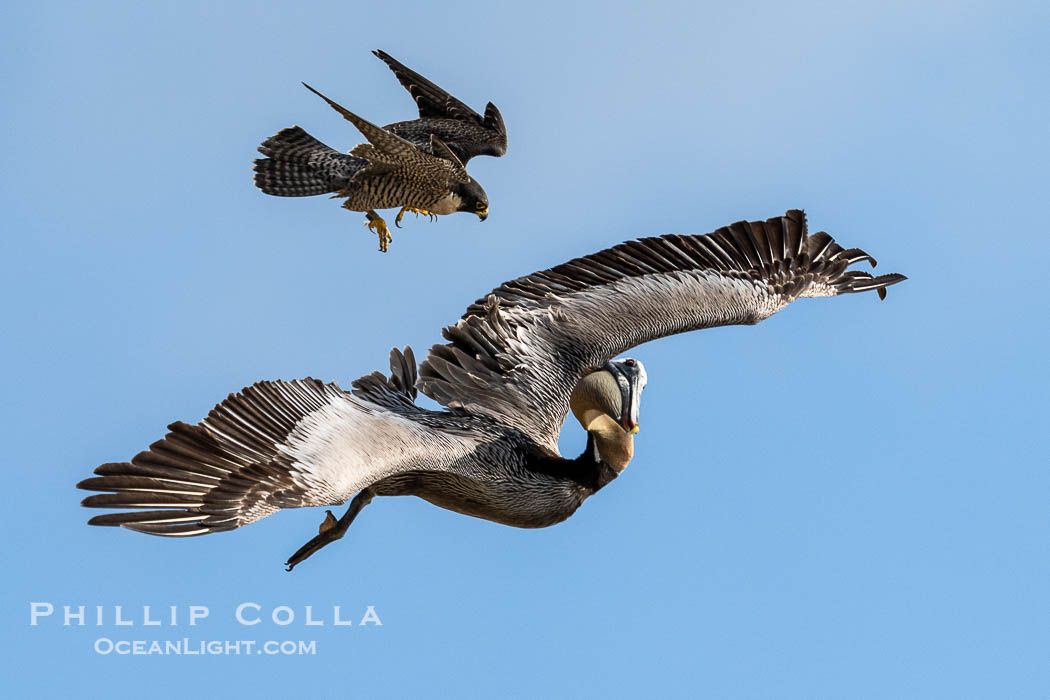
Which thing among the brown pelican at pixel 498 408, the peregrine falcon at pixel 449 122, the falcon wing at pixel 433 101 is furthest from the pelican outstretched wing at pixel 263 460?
the falcon wing at pixel 433 101

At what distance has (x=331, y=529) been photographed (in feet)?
33.4

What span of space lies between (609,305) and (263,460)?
13.4 ft

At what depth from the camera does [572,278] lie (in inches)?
506

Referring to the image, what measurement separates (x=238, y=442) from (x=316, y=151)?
5.74 metres

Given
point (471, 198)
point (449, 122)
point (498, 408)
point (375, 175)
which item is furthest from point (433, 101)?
point (498, 408)

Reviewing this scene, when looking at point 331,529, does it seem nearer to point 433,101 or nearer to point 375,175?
point 375,175

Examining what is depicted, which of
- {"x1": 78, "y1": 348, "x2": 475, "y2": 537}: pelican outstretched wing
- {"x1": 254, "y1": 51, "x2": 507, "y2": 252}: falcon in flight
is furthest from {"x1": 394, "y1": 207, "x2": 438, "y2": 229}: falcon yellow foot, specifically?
{"x1": 78, "y1": 348, "x2": 475, "y2": 537}: pelican outstretched wing

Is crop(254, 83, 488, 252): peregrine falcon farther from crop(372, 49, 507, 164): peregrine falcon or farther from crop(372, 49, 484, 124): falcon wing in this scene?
crop(372, 49, 484, 124): falcon wing

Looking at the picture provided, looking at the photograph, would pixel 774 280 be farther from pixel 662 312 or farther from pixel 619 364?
pixel 619 364

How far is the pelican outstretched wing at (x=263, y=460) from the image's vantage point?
8.75 meters

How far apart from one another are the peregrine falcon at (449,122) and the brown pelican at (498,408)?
3.70 meters

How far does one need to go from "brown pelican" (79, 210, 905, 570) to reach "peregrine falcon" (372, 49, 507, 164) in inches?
146

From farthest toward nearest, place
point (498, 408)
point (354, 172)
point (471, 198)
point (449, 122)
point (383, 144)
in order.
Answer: point (449, 122), point (471, 198), point (354, 172), point (383, 144), point (498, 408)

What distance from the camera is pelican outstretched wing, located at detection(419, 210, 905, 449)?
11492 mm
